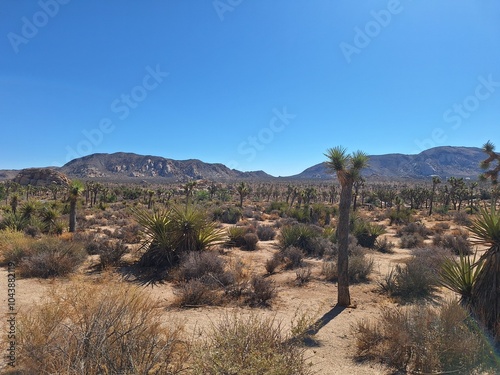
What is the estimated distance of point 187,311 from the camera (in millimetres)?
Result: 7566

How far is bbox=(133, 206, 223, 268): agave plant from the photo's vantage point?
11.2 metres

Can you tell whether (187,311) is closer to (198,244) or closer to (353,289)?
(198,244)

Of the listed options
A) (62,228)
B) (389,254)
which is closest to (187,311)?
(389,254)

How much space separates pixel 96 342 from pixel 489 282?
23.5 feet

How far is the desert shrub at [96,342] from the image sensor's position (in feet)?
11.8

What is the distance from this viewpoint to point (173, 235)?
11453 millimetres

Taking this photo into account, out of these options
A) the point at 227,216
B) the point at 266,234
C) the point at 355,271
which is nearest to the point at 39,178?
the point at 227,216

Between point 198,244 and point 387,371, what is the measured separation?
781 centimetres

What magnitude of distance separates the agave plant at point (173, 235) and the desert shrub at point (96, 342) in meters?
6.12

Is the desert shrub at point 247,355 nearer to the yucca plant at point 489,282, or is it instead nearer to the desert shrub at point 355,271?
the yucca plant at point 489,282

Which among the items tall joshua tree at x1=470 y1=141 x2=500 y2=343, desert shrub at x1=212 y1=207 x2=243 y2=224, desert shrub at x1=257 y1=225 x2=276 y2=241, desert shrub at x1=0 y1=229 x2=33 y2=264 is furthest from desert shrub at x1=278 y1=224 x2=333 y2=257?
desert shrub at x1=212 y1=207 x2=243 y2=224

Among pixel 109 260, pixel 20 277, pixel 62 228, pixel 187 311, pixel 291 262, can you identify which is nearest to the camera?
pixel 187 311

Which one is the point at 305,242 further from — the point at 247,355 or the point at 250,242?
the point at 247,355

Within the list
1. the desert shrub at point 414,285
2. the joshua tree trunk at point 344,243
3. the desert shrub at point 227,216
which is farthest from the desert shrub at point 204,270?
the desert shrub at point 227,216
